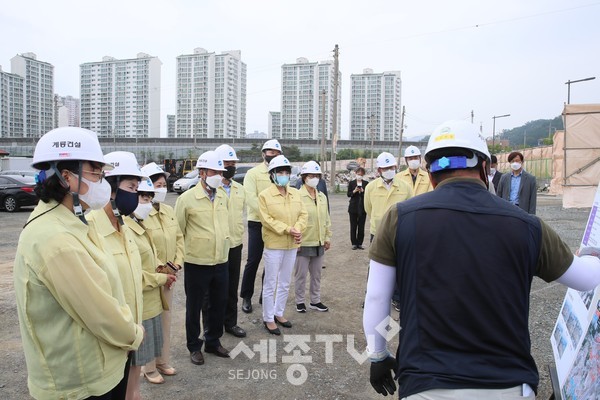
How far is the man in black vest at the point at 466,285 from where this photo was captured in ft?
5.39

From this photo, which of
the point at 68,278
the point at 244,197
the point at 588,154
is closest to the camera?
the point at 68,278

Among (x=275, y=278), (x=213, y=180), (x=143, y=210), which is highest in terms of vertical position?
(x=213, y=180)

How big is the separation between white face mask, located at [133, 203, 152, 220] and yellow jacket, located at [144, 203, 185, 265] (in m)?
0.14

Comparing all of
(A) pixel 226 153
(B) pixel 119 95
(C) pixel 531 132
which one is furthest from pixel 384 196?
(C) pixel 531 132

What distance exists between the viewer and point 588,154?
42.2ft

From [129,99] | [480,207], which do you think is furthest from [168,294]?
[129,99]

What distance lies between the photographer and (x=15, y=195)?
1563cm

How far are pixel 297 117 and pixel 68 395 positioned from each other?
61.4 m

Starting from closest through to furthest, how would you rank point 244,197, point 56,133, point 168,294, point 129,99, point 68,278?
1. point 68,278
2. point 56,133
3. point 168,294
4. point 244,197
5. point 129,99

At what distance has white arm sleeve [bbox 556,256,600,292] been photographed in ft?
6.15

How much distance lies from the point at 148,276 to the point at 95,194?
131cm

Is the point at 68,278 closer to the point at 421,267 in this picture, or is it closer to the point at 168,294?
the point at 421,267

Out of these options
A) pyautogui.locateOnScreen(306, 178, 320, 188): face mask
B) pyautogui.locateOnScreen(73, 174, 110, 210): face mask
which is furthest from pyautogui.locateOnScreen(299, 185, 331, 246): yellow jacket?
pyautogui.locateOnScreen(73, 174, 110, 210): face mask

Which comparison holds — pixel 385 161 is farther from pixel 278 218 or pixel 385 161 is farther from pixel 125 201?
pixel 125 201
